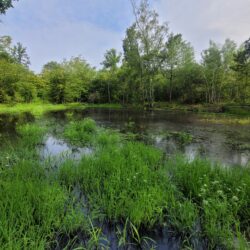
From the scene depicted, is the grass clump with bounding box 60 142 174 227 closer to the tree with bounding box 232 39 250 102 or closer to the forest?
the forest

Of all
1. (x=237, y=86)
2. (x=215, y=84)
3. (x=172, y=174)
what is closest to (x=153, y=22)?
(x=215, y=84)

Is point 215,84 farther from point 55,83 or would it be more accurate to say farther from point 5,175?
point 5,175

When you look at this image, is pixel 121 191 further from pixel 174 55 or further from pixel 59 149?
pixel 174 55

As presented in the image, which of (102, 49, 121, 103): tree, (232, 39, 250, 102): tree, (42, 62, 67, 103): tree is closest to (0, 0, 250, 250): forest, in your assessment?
(232, 39, 250, 102): tree

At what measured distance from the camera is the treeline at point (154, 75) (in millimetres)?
31188

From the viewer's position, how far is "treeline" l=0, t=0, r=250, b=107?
3119 cm

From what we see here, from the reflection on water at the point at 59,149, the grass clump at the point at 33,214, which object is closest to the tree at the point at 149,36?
the reflection on water at the point at 59,149

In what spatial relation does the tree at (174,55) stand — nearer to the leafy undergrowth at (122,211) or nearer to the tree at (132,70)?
the tree at (132,70)

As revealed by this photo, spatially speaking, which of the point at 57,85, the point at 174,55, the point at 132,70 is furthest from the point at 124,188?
the point at 57,85

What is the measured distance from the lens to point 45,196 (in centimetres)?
314

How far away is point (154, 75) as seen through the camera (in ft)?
111

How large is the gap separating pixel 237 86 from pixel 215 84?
126 inches

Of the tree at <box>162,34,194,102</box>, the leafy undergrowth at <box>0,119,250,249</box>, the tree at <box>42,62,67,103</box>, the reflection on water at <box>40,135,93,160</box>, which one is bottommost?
the reflection on water at <box>40,135,93,160</box>

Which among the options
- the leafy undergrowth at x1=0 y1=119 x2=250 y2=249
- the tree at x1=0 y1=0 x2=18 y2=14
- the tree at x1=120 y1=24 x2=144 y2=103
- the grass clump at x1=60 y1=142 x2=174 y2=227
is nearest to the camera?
the leafy undergrowth at x1=0 y1=119 x2=250 y2=249
